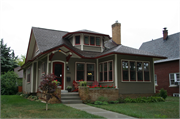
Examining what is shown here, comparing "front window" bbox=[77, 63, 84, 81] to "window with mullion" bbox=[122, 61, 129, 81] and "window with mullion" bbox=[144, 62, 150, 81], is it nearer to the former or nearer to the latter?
"window with mullion" bbox=[122, 61, 129, 81]

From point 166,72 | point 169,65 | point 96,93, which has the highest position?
point 169,65

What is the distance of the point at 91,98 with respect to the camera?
1164cm

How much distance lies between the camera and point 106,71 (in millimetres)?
14273

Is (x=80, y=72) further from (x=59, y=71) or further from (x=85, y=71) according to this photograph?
(x=59, y=71)

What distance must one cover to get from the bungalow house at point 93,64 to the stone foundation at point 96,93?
0.83 metres

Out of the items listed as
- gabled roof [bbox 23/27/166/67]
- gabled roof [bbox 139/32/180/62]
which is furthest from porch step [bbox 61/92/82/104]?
gabled roof [bbox 139/32/180/62]

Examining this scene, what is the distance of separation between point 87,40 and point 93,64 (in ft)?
7.76

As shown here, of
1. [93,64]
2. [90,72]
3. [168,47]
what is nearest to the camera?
[90,72]

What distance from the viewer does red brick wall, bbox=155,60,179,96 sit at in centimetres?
1857

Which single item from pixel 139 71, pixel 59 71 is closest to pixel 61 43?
pixel 59 71

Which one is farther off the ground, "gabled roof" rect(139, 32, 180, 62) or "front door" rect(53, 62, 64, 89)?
"gabled roof" rect(139, 32, 180, 62)

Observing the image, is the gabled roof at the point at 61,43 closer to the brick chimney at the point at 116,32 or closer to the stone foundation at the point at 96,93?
the brick chimney at the point at 116,32

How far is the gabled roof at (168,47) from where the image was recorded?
19.2 m

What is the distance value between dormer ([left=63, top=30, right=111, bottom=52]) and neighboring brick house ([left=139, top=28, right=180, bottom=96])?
7819 mm
